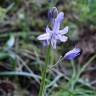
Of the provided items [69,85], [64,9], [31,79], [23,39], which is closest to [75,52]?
[69,85]

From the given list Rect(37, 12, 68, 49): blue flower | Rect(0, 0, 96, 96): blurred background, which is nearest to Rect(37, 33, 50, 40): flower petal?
Rect(37, 12, 68, 49): blue flower

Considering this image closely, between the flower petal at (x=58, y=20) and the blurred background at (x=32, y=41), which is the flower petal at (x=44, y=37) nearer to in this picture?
the flower petal at (x=58, y=20)

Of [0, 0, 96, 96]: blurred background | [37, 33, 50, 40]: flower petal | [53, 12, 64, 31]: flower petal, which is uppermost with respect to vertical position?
[0, 0, 96, 96]: blurred background

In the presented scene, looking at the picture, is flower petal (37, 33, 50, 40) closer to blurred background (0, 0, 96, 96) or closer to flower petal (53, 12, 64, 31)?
flower petal (53, 12, 64, 31)

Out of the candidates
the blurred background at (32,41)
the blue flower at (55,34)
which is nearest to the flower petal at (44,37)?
the blue flower at (55,34)

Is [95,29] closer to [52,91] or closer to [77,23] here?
[77,23]

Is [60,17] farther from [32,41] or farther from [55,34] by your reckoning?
[32,41]

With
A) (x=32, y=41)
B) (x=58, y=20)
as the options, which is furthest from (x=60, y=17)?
(x=32, y=41)

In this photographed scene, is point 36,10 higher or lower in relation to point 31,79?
higher
